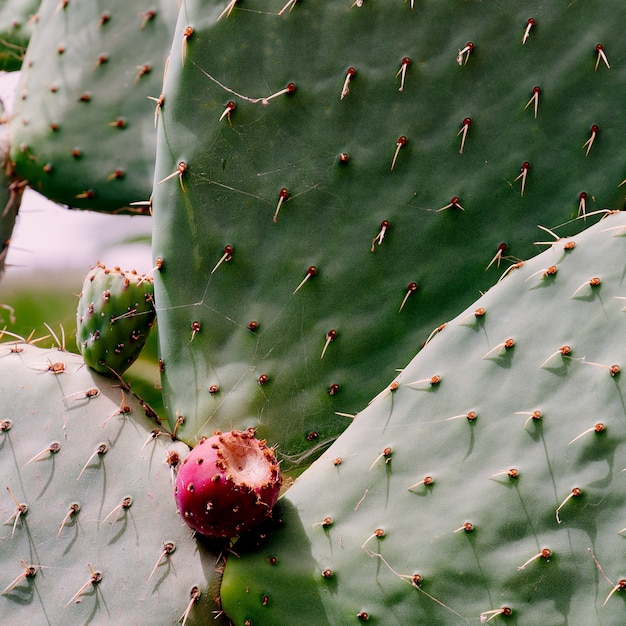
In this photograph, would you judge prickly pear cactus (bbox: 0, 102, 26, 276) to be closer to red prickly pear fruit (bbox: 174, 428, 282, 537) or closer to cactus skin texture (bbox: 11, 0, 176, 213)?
cactus skin texture (bbox: 11, 0, 176, 213)

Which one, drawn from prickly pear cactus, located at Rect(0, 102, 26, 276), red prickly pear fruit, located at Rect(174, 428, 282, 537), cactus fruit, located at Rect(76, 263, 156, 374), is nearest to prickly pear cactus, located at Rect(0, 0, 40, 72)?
prickly pear cactus, located at Rect(0, 102, 26, 276)

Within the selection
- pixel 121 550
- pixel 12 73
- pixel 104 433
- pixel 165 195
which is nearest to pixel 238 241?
pixel 165 195

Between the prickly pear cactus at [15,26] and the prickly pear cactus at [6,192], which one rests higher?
the prickly pear cactus at [15,26]

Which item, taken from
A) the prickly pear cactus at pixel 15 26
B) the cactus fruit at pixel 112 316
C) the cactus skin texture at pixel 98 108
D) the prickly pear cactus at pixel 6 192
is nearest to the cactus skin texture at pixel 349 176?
the cactus fruit at pixel 112 316

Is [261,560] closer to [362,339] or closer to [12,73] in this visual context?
[362,339]

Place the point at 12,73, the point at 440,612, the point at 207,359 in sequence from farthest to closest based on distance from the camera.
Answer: the point at 12,73
the point at 207,359
the point at 440,612

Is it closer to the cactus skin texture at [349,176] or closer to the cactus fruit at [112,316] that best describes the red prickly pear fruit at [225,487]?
the cactus skin texture at [349,176]

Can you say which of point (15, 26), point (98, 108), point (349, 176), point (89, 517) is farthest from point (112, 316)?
point (15, 26)

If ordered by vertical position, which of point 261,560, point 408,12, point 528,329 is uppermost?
point 408,12
